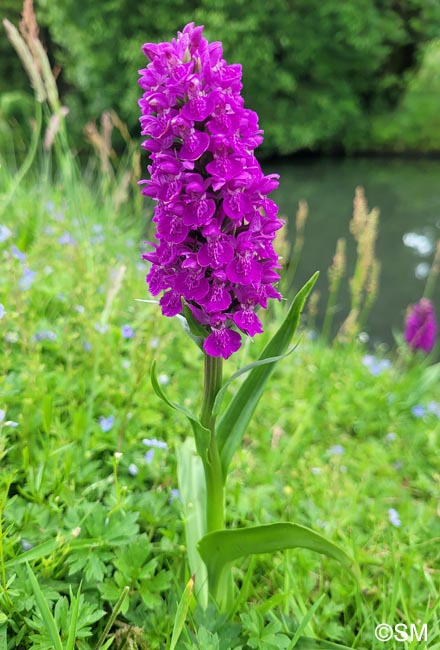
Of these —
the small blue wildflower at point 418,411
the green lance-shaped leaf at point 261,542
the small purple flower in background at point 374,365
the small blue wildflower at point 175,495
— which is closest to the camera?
the green lance-shaped leaf at point 261,542

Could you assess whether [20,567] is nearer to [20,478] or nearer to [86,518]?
[86,518]

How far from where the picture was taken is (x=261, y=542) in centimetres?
121

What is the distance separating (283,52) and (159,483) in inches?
564

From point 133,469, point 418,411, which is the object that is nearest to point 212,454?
point 133,469

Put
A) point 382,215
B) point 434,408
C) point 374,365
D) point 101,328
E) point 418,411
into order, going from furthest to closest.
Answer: point 382,215 → point 374,365 → point 434,408 → point 418,411 → point 101,328

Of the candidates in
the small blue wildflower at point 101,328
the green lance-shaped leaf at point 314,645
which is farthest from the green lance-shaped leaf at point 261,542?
the small blue wildflower at point 101,328

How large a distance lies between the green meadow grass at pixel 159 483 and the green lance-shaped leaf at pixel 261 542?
4.5 inches

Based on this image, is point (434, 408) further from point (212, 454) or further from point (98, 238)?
point (98, 238)

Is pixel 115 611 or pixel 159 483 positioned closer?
pixel 115 611

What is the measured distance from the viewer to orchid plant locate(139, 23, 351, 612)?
1051mm

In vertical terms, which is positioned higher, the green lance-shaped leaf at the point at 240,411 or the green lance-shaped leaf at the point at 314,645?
the green lance-shaped leaf at the point at 240,411

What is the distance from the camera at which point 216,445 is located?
1290mm

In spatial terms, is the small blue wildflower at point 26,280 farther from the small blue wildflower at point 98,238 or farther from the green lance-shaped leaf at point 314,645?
the green lance-shaped leaf at point 314,645

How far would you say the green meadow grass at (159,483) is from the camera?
4.14 feet
